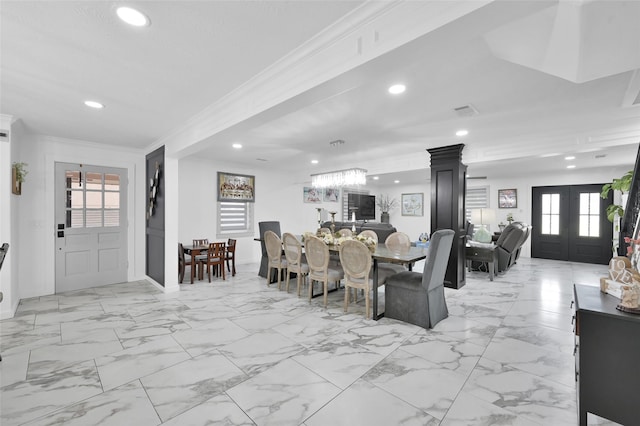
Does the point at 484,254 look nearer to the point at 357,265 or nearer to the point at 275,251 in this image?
the point at 357,265

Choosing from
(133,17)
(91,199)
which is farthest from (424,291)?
(91,199)

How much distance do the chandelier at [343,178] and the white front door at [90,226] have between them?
3658 millimetres

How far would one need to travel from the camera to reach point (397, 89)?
2639 millimetres

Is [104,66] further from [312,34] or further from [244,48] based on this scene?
[312,34]

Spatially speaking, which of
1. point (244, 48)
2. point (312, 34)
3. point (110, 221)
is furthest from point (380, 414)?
point (110, 221)

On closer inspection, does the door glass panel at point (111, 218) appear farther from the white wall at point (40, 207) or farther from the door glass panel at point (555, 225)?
the door glass panel at point (555, 225)

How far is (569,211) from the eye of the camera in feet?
24.6

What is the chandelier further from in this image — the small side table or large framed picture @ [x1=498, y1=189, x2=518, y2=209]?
large framed picture @ [x1=498, y1=189, x2=518, y2=209]

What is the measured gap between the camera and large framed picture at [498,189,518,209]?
27.0 feet

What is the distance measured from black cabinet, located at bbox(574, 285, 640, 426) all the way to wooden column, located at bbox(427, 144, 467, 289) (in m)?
3.09

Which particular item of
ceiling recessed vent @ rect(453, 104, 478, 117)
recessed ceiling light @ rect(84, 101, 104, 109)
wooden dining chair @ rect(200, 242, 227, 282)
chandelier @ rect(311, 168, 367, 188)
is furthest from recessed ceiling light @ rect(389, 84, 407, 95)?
wooden dining chair @ rect(200, 242, 227, 282)

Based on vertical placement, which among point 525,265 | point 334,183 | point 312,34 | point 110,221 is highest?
point 312,34

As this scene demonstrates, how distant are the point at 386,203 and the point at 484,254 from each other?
5.69 meters

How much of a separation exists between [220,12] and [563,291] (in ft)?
19.5
